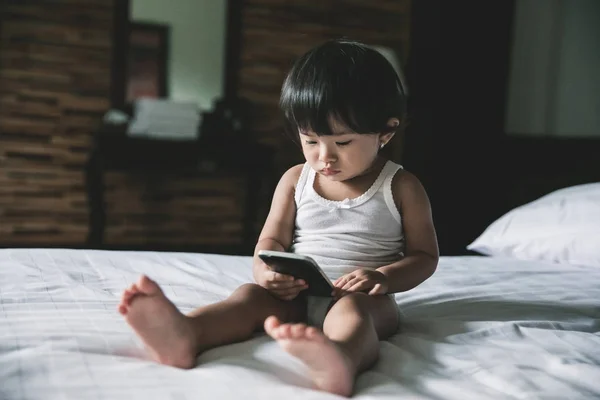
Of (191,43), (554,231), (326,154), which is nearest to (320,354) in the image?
(326,154)

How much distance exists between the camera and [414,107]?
3.18 m

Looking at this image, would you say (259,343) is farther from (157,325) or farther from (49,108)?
(49,108)

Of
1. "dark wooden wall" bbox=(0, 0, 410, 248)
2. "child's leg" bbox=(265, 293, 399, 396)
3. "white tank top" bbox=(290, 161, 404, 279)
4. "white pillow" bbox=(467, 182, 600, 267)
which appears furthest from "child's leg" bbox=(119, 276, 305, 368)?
"dark wooden wall" bbox=(0, 0, 410, 248)

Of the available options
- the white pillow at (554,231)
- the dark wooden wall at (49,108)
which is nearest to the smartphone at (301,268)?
the white pillow at (554,231)

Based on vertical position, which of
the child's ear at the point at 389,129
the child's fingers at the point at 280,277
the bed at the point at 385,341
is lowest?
the bed at the point at 385,341

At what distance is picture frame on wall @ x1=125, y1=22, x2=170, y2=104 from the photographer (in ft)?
10.00

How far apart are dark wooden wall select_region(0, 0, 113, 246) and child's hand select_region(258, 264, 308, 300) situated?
2.35 meters

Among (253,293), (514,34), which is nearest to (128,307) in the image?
(253,293)

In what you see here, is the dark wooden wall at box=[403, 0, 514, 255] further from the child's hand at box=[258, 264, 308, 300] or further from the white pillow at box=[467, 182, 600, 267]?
the child's hand at box=[258, 264, 308, 300]

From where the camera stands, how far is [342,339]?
769 mm

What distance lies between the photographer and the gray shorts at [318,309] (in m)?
0.95

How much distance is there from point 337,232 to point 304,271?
Result: 220mm

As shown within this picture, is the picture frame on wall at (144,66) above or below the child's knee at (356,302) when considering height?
above

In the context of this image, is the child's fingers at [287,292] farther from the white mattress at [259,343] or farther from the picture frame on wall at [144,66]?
the picture frame on wall at [144,66]
